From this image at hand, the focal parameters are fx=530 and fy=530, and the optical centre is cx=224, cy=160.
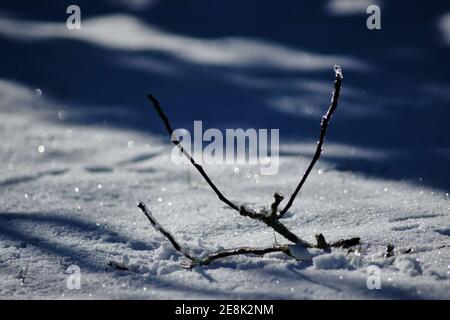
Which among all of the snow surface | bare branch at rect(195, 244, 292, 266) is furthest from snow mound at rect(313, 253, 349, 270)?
bare branch at rect(195, 244, 292, 266)

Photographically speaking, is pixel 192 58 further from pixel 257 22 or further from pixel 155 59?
pixel 257 22

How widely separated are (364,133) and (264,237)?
1772mm

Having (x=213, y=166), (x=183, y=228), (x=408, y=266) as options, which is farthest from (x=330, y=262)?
(x=213, y=166)

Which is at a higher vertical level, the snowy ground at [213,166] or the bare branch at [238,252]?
the snowy ground at [213,166]

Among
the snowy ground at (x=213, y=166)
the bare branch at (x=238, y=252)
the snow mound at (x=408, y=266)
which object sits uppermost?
the snowy ground at (x=213, y=166)

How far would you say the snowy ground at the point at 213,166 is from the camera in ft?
5.09

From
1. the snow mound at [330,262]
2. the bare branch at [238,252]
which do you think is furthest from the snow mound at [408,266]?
the bare branch at [238,252]

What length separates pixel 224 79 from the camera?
179 inches

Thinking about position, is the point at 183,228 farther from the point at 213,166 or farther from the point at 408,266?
the point at 213,166

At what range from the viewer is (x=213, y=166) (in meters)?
3.04

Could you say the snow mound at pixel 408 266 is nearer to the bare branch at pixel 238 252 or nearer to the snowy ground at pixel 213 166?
the snowy ground at pixel 213 166

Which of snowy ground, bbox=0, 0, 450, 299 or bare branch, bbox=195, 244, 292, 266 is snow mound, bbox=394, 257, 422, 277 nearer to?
snowy ground, bbox=0, 0, 450, 299
